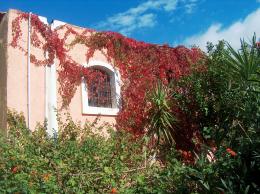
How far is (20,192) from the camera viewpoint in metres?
5.43

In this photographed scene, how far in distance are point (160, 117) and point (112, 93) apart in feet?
5.96

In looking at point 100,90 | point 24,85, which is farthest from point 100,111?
point 24,85

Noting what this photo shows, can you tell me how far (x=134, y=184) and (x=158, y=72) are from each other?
7.45 meters

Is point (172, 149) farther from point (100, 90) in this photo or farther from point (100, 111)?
point (100, 90)

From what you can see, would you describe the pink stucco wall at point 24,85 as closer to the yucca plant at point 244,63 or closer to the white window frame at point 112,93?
the white window frame at point 112,93

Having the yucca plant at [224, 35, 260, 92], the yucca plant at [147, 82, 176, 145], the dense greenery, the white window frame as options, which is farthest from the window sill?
the yucca plant at [224, 35, 260, 92]

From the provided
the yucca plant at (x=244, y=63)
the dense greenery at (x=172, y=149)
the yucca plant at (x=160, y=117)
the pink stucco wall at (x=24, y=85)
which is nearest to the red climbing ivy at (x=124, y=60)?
the pink stucco wall at (x=24, y=85)

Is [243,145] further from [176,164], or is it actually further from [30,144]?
[30,144]

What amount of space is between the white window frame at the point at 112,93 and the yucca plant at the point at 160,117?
3.79 feet

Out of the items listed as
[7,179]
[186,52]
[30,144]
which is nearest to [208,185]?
[7,179]

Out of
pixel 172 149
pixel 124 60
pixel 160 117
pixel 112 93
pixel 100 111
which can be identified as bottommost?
pixel 172 149

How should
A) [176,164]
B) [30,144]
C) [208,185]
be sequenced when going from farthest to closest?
[30,144]
[176,164]
[208,185]

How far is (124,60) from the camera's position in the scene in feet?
42.2

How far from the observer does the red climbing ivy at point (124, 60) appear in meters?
11.3
